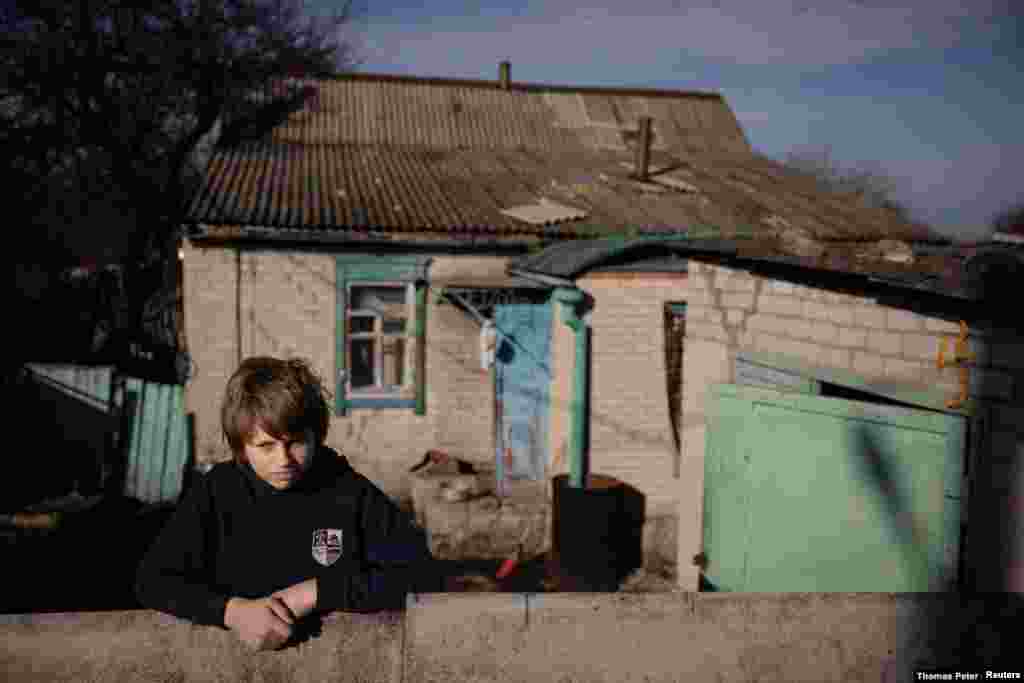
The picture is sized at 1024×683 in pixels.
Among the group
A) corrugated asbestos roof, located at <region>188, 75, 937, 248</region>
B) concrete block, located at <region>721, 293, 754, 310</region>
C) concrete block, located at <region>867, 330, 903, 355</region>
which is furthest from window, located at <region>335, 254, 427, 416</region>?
concrete block, located at <region>867, 330, 903, 355</region>

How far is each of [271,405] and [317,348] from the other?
23.7 ft

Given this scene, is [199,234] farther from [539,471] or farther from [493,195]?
[539,471]

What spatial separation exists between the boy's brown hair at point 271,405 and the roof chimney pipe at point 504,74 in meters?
14.9

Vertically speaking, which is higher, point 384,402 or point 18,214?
point 18,214

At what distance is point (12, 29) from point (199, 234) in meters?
7.36

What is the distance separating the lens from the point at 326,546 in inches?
73.5

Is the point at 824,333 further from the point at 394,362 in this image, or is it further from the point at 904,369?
the point at 394,362

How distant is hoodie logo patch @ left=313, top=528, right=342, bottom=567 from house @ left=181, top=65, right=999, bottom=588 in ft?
11.8

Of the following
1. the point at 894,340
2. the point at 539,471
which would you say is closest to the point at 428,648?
the point at 894,340

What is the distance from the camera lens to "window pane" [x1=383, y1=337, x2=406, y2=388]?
30.0ft

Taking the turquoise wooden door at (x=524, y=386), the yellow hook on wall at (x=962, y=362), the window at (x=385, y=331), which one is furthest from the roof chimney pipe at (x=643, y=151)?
the yellow hook on wall at (x=962, y=362)

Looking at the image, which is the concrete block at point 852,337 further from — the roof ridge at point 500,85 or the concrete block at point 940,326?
the roof ridge at point 500,85

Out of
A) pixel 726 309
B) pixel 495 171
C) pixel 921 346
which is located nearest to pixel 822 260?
pixel 921 346

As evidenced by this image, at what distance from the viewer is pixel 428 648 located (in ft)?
6.37
